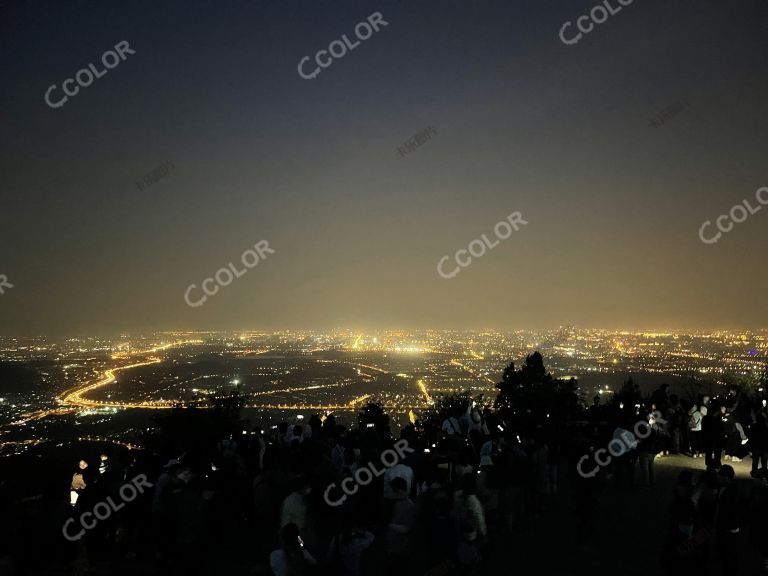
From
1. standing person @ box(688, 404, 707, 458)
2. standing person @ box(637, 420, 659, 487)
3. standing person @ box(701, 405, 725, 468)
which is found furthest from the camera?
standing person @ box(688, 404, 707, 458)

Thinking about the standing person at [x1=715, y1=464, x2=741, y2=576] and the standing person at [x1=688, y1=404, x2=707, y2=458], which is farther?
the standing person at [x1=688, y1=404, x2=707, y2=458]

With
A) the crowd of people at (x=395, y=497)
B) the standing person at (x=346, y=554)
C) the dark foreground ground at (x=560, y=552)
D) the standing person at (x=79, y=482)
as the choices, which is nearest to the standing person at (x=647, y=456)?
the crowd of people at (x=395, y=497)

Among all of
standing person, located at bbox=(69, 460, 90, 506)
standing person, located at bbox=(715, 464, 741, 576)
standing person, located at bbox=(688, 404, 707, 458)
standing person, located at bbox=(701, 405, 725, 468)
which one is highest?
standing person, located at bbox=(69, 460, 90, 506)

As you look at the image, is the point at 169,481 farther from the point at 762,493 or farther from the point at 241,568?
the point at 762,493

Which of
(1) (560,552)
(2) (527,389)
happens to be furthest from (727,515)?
(2) (527,389)

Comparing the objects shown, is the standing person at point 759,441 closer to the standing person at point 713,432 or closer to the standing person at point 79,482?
the standing person at point 713,432
